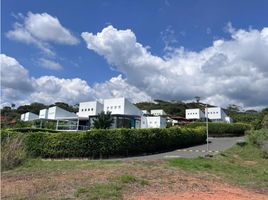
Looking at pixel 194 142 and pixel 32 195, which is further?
pixel 194 142

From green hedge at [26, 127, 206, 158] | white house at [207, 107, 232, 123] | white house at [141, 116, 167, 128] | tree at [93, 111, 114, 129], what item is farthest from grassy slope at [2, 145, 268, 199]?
white house at [207, 107, 232, 123]

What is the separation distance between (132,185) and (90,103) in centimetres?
3731

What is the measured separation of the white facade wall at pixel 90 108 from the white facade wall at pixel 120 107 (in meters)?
1.19

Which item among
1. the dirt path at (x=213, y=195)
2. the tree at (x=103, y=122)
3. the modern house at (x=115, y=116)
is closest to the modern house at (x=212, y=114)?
the modern house at (x=115, y=116)

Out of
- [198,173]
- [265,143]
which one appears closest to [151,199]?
[198,173]

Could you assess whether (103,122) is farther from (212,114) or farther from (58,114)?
(212,114)

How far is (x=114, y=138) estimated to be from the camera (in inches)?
725

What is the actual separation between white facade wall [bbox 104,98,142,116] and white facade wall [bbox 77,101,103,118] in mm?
1193

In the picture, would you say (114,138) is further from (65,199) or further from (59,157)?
(65,199)

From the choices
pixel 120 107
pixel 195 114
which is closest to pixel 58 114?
pixel 120 107

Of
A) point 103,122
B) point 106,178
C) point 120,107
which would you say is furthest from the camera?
point 120,107

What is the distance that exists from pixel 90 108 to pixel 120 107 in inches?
228

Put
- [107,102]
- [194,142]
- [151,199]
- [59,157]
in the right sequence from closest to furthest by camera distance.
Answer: [151,199] → [59,157] → [194,142] → [107,102]

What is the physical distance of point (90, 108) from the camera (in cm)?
4569
